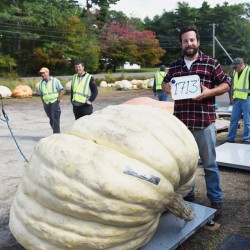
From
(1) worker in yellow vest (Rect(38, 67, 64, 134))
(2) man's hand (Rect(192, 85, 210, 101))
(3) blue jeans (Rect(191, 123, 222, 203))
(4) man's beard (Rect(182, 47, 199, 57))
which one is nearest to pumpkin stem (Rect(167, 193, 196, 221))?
(3) blue jeans (Rect(191, 123, 222, 203))

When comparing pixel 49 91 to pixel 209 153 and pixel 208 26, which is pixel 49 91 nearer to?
pixel 209 153

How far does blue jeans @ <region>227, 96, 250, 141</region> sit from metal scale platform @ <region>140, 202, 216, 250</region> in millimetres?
3893

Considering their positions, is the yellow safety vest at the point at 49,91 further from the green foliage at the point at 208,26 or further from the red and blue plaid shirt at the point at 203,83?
the green foliage at the point at 208,26

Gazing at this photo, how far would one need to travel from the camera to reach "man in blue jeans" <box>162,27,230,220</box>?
315 cm

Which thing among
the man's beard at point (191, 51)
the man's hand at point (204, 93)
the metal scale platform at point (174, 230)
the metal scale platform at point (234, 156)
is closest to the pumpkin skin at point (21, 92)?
the metal scale platform at point (234, 156)

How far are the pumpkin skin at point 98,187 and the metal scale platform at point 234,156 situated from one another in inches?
102

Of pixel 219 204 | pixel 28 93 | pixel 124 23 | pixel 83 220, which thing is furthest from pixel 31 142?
pixel 124 23

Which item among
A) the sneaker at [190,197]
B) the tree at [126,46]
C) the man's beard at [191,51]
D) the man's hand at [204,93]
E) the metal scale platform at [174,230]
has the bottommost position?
the sneaker at [190,197]

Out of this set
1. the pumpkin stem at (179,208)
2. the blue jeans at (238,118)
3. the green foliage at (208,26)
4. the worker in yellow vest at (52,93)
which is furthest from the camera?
the green foliage at (208,26)

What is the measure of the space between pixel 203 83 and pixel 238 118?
157 inches

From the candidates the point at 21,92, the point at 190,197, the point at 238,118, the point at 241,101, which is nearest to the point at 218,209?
the point at 190,197

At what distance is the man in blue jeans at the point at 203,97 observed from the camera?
124 inches

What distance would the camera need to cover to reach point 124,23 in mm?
46594

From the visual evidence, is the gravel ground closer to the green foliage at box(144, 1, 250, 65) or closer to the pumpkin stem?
the pumpkin stem
